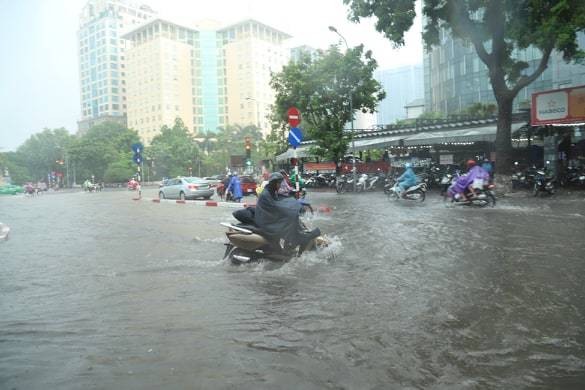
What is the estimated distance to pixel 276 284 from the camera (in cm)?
627

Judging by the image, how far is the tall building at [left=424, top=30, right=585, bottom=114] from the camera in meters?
49.6

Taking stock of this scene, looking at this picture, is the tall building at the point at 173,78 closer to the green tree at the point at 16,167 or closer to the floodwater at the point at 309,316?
the green tree at the point at 16,167

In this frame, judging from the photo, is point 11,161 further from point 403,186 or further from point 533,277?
point 533,277

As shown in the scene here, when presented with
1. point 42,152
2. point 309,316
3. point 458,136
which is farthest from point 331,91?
point 42,152

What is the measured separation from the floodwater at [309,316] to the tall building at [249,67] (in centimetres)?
11013

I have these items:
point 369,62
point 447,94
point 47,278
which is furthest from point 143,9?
point 47,278

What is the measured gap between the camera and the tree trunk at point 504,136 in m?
19.7

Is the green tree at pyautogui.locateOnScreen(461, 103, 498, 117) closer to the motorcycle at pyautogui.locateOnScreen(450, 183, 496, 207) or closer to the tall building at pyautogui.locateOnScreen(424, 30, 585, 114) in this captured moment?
the tall building at pyautogui.locateOnScreen(424, 30, 585, 114)

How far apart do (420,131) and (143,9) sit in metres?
133

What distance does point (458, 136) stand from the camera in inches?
906

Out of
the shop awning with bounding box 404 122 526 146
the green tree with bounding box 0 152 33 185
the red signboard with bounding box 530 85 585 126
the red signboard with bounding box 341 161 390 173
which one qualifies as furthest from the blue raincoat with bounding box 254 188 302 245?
the green tree with bounding box 0 152 33 185

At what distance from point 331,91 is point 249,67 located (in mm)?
96477

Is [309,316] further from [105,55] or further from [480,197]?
[105,55]

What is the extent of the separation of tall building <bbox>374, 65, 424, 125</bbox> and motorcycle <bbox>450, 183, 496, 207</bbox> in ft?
328
